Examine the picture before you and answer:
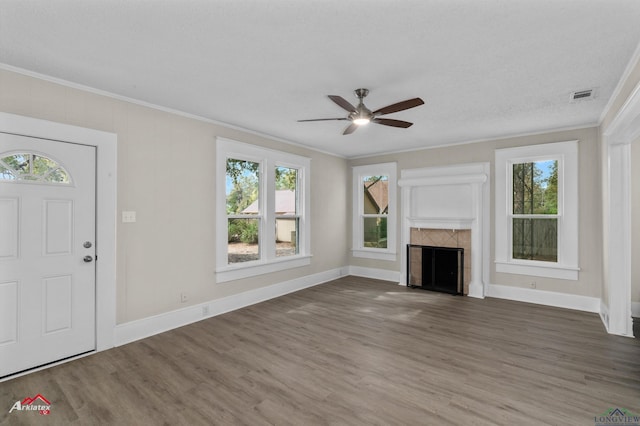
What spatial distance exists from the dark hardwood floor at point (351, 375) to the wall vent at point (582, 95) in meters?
2.65

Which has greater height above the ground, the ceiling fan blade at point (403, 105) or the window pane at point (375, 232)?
the ceiling fan blade at point (403, 105)

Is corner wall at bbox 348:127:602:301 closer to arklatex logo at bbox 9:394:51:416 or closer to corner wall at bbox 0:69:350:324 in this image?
corner wall at bbox 0:69:350:324

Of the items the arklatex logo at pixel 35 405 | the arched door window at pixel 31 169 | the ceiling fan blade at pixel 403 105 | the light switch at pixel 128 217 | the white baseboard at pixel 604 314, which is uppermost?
the ceiling fan blade at pixel 403 105

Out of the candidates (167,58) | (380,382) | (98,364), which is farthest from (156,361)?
(167,58)

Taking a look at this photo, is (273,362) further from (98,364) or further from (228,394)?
(98,364)

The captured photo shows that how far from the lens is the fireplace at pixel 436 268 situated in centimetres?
543

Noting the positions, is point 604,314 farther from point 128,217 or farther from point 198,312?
point 128,217

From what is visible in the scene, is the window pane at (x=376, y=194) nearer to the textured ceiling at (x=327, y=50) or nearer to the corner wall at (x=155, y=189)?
the textured ceiling at (x=327, y=50)

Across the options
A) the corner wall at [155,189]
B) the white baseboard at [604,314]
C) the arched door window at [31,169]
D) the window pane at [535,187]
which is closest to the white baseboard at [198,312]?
the corner wall at [155,189]

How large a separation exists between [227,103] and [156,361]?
110 inches

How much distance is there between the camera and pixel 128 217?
11.3 feet

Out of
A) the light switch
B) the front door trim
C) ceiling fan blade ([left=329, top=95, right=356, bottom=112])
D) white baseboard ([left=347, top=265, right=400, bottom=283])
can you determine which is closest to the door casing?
the front door trim

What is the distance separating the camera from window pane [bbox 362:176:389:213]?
6.52m

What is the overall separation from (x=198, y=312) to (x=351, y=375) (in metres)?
2.29
